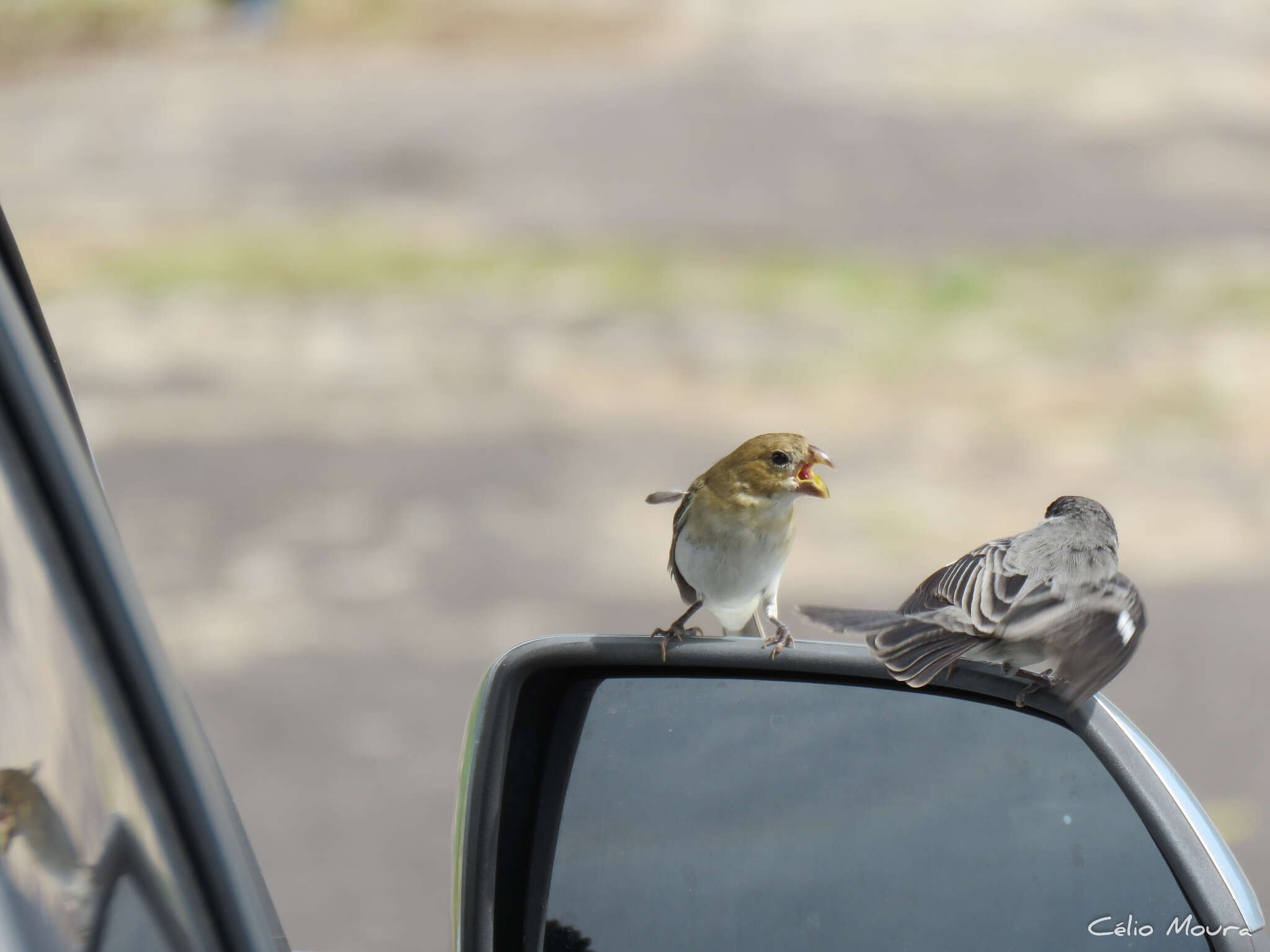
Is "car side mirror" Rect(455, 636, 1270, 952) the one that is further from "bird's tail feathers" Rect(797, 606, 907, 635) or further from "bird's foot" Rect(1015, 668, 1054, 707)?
"bird's tail feathers" Rect(797, 606, 907, 635)

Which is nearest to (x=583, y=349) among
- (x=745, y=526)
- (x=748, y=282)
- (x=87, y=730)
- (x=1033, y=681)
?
(x=748, y=282)

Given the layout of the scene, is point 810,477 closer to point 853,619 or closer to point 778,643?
point 778,643

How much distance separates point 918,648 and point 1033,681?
20 cm

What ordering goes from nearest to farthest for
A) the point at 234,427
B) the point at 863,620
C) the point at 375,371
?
the point at 863,620 < the point at 234,427 < the point at 375,371

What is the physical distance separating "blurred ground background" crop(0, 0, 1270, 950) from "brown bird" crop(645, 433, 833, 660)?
7.55ft

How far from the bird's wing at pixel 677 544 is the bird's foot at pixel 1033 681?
→ 0.96 meters

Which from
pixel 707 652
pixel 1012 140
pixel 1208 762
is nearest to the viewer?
pixel 707 652

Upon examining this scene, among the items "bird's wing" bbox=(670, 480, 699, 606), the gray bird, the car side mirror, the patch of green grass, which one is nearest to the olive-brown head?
"bird's wing" bbox=(670, 480, 699, 606)

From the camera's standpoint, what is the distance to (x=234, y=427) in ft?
29.1

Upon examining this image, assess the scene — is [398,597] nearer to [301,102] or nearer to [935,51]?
[301,102]

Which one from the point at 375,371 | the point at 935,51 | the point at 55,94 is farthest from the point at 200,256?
the point at 935,51

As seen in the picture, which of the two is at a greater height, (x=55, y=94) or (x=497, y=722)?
(x=55, y=94)

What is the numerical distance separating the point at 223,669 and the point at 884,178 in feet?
40.0

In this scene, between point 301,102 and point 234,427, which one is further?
point 301,102
